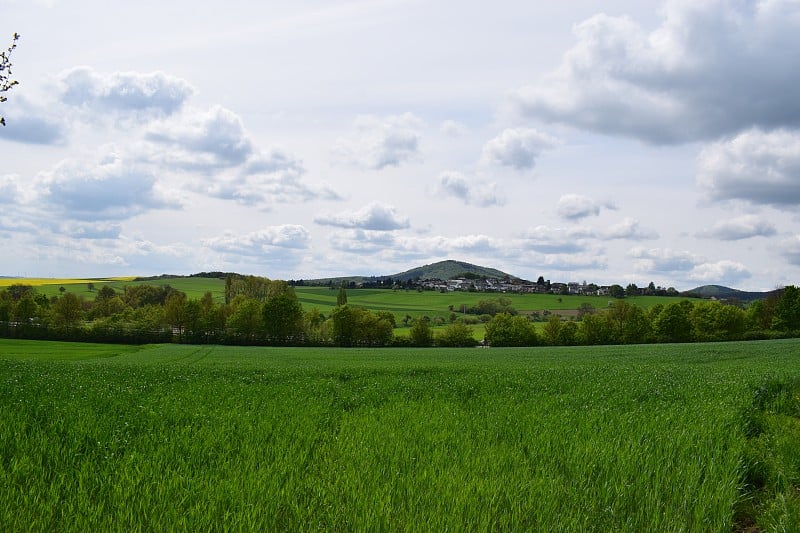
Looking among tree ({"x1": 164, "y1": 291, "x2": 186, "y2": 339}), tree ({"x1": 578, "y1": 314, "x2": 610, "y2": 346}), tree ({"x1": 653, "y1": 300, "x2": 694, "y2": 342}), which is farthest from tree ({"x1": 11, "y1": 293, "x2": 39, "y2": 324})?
tree ({"x1": 653, "y1": 300, "x2": 694, "y2": 342})

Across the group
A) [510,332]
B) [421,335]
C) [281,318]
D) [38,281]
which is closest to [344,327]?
[281,318]

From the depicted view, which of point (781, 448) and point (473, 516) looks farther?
point (781, 448)

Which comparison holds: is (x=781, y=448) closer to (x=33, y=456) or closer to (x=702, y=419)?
(x=702, y=419)

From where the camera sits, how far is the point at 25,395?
11375 millimetres

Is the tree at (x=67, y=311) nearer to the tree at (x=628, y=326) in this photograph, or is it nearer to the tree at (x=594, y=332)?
the tree at (x=594, y=332)

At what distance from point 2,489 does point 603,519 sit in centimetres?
669

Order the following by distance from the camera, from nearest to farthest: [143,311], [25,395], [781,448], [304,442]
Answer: [304,442] → [781,448] → [25,395] → [143,311]

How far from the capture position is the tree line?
91000 millimetres

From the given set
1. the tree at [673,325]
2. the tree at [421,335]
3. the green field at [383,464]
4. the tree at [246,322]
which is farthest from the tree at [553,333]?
the green field at [383,464]

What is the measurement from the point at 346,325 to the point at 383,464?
9201cm

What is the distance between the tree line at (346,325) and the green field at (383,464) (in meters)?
84.6

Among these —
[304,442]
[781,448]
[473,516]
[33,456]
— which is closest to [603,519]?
[473,516]

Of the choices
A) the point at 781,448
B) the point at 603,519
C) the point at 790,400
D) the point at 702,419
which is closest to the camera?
the point at 603,519

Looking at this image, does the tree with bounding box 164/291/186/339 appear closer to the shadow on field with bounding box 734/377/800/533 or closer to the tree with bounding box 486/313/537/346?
the tree with bounding box 486/313/537/346
